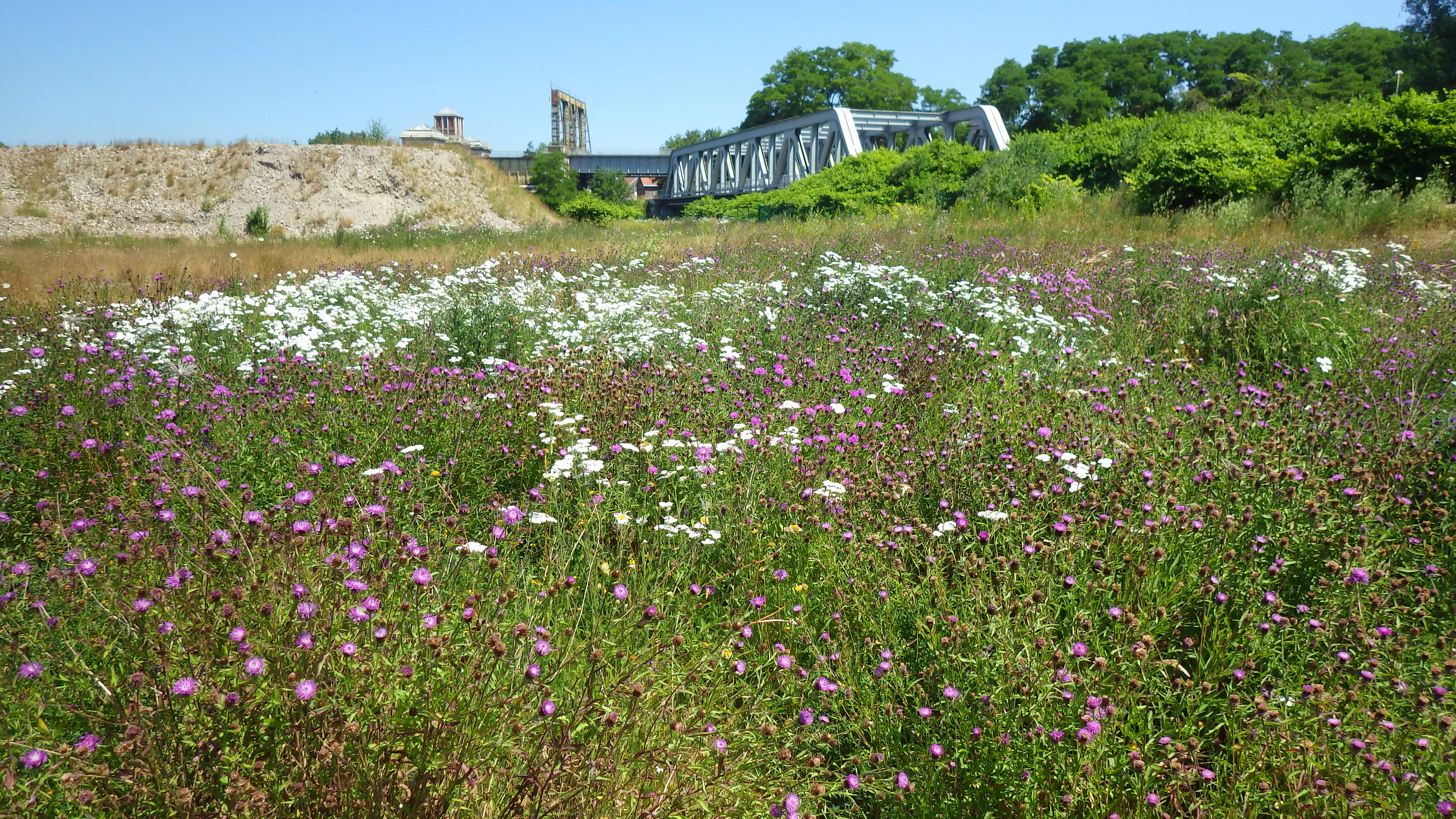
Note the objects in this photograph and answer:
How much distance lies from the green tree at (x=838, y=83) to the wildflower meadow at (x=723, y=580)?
6343 centimetres

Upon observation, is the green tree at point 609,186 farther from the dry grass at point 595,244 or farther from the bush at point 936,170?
the dry grass at point 595,244

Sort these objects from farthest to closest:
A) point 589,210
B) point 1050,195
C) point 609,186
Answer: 1. point 609,186
2. point 589,210
3. point 1050,195

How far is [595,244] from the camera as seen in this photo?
1395 cm

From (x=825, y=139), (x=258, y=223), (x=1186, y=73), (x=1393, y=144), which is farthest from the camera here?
(x=1186, y=73)

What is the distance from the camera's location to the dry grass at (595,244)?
948 centimetres

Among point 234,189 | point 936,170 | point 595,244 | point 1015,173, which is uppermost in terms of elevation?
point 234,189

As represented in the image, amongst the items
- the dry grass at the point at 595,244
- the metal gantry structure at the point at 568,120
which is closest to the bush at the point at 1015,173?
the dry grass at the point at 595,244

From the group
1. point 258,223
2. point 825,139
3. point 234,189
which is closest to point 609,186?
point 825,139

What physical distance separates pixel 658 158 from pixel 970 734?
240 ft

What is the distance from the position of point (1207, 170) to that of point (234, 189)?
125 ft

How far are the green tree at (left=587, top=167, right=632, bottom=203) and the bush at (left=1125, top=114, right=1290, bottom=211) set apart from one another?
41.1 meters

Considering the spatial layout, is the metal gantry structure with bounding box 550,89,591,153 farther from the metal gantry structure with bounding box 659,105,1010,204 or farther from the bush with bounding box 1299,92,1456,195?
the bush with bounding box 1299,92,1456,195

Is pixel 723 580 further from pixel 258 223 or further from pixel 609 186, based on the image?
pixel 609 186

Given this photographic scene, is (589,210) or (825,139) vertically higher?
(825,139)
